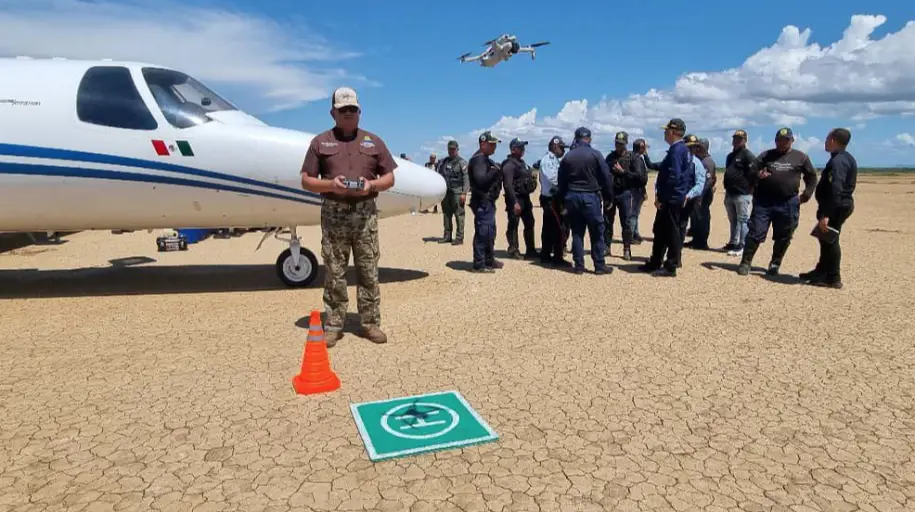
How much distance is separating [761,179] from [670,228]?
147 cm

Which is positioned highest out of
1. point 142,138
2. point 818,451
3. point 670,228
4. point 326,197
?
point 142,138

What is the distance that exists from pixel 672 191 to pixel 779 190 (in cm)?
150

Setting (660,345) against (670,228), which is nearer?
(660,345)

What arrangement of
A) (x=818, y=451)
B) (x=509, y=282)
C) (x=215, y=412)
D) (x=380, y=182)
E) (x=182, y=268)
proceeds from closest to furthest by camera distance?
(x=818, y=451) < (x=215, y=412) < (x=380, y=182) < (x=509, y=282) < (x=182, y=268)

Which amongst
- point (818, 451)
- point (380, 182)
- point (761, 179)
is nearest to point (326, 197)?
point (380, 182)

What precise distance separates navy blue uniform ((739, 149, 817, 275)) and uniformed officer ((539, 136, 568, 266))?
2.94 metres

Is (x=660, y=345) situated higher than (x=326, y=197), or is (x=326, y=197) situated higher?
(x=326, y=197)

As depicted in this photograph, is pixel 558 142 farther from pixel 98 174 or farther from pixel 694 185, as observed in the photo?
pixel 98 174

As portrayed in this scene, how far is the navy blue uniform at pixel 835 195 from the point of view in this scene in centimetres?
723

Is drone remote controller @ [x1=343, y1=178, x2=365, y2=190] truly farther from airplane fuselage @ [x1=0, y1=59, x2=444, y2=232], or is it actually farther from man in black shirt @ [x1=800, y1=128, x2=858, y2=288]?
man in black shirt @ [x1=800, y1=128, x2=858, y2=288]

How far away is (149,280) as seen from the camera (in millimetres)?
8414

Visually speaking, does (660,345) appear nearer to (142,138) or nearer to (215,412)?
(215,412)

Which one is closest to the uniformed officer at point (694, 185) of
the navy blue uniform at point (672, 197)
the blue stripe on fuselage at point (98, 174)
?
the navy blue uniform at point (672, 197)

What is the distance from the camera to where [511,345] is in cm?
524
